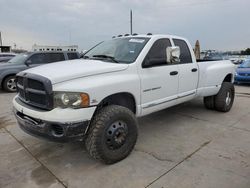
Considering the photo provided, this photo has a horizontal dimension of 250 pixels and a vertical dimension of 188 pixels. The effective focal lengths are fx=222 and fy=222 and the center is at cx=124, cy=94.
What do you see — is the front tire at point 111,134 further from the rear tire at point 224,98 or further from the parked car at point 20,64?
the parked car at point 20,64

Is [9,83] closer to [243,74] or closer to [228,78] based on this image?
[228,78]

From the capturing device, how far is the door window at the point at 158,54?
365cm

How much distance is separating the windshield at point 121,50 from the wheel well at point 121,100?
22.0 inches

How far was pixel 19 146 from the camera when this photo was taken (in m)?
3.83

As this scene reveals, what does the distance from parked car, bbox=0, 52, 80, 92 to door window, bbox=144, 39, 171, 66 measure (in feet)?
21.6

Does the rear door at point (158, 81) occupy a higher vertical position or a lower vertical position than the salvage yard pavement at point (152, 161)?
higher

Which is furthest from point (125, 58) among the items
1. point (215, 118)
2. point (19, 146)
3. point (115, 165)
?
point (215, 118)

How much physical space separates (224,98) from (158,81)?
8.60 feet

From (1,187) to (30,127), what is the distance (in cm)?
77

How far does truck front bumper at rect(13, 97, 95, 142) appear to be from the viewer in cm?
263

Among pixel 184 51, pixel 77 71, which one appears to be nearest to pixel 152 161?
pixel 77 71

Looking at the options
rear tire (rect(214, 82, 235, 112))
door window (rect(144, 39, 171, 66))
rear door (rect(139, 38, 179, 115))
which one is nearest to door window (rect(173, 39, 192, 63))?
rear door (rect(139, 38, 179, 115))

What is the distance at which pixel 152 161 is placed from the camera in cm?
322

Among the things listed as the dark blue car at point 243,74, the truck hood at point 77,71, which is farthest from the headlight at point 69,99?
the dark blue car at point 243,74
